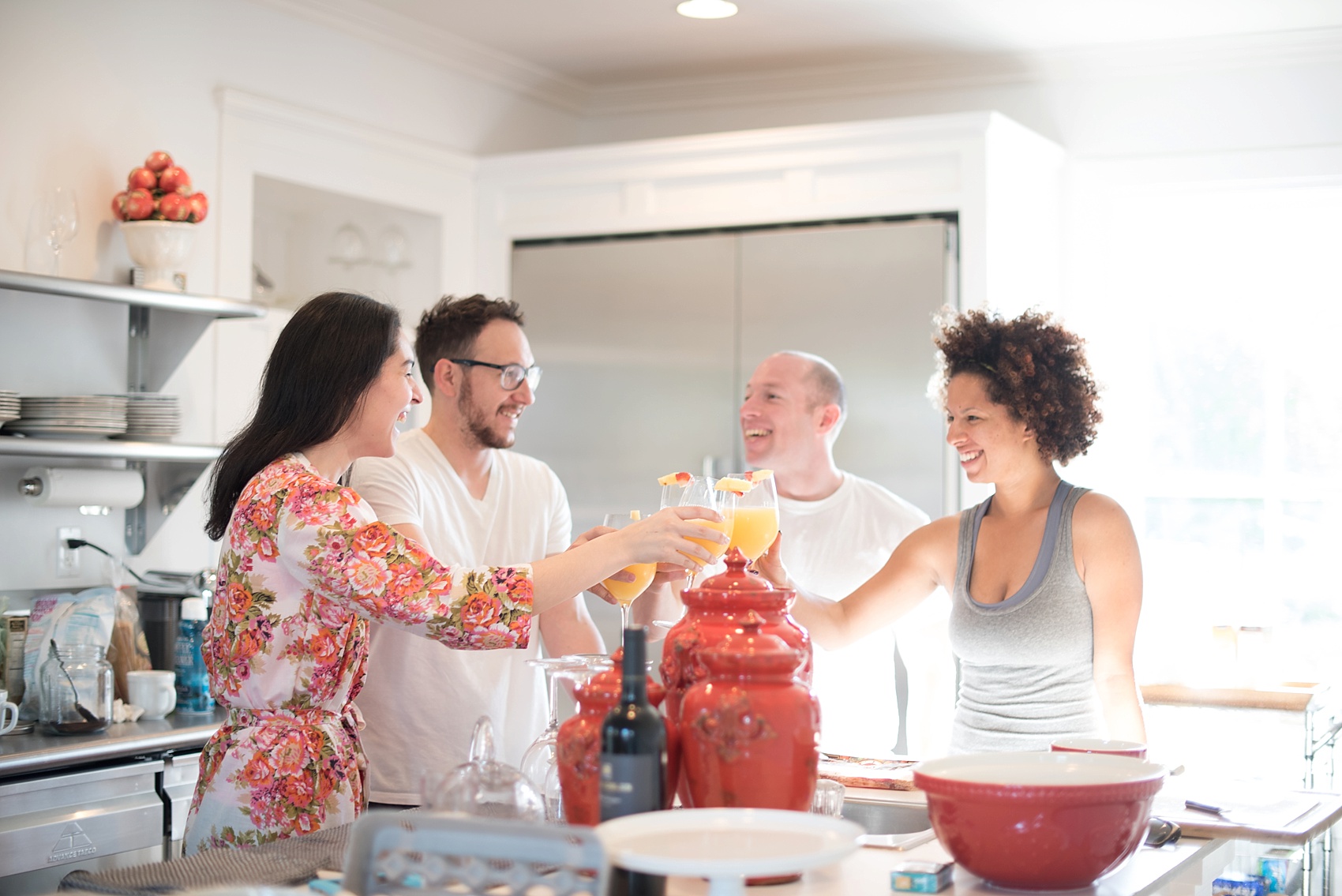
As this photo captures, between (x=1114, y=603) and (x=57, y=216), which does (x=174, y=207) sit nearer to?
(x=57, y=216)

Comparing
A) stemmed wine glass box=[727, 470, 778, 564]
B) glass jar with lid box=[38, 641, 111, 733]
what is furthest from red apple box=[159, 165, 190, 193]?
stemmed wine glass box=[727, 470, 778, 564]

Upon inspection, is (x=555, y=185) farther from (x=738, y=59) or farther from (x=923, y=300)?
(x=923, y=300)

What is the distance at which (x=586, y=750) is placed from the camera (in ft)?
4.57

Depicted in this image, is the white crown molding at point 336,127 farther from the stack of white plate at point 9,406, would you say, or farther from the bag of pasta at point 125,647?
the bag of pasta at point 125,647

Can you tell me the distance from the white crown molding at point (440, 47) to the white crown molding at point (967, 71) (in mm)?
168

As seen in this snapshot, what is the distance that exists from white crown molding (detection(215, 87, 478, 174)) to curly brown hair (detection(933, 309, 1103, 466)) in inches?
84.8

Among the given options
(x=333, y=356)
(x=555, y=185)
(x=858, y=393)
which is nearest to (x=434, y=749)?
(x=333, y=356)

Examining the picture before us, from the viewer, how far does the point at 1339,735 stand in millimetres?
3727

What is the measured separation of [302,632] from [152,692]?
A: 1445 millimetres

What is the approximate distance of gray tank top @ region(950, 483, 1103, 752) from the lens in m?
2.28

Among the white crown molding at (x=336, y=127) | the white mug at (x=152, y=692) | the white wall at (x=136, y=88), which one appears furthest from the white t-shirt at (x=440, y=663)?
the white crown molding at (x=336, y=127)

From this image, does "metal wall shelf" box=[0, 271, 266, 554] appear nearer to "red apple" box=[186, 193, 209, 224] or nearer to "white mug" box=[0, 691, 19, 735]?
"red apple" box=[186, 193, 209, 224]

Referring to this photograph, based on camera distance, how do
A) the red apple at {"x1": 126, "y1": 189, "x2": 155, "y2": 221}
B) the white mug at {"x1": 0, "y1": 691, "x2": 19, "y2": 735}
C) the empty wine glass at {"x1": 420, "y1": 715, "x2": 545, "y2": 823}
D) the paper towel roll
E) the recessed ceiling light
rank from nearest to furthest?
the empty wine glass at {"x1": 420, "y1": 715, "x2": 545, "y2": 823}, the white mug at {"x1": 0, "y1": 691, "x2": 19, "y2": 735}, the paper towel roll, the red apple at {"x1": 126, "y1": 189, "x2": 155, "y2": 221}, the recessed ceiling light

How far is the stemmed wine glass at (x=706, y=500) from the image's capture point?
1691 millimetres
